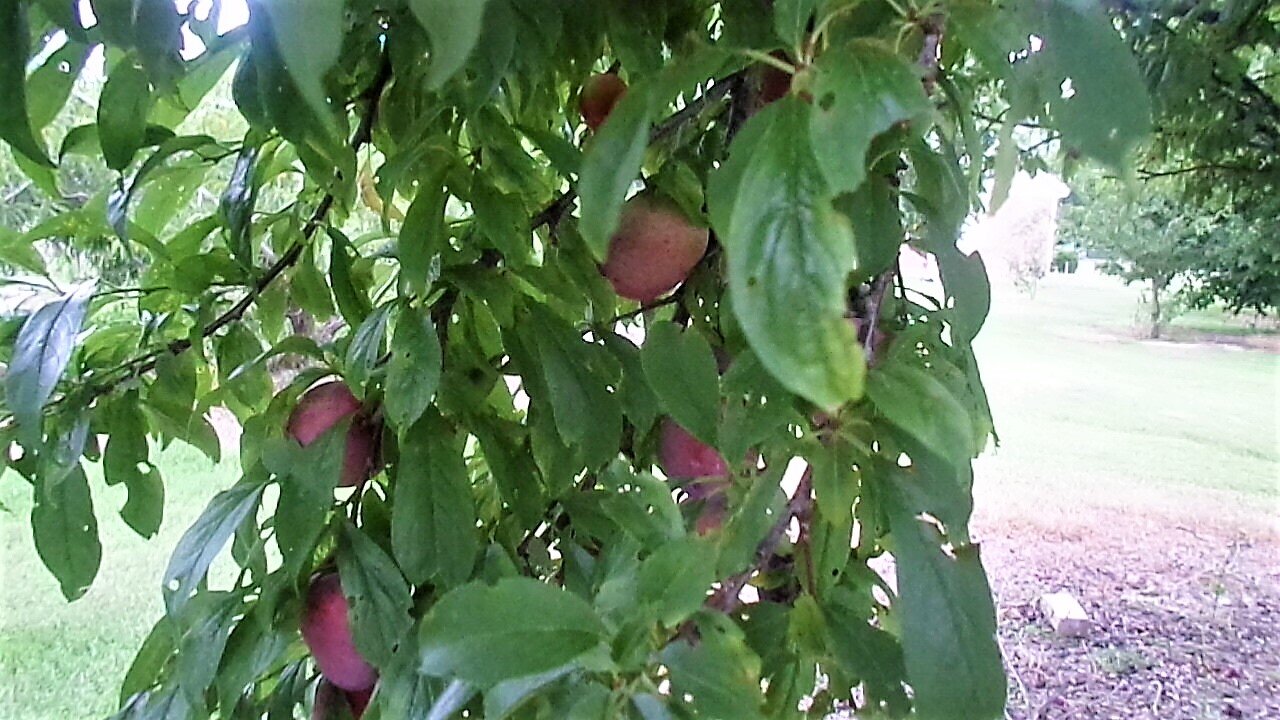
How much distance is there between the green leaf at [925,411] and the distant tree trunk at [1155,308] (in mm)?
1567

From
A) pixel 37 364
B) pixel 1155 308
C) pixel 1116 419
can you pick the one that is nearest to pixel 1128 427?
pixel 1116 419

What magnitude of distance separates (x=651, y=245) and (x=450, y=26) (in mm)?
251

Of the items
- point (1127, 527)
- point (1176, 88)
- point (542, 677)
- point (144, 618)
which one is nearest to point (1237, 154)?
point (1176, 88)

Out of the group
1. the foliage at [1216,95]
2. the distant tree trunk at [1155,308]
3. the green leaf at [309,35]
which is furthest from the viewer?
the distant tree trunk at [1155,308]

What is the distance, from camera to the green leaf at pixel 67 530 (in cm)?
50

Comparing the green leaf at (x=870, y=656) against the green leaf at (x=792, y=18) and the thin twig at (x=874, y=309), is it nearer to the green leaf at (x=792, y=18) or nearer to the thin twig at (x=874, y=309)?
the thin twig at (x=874, y=309)

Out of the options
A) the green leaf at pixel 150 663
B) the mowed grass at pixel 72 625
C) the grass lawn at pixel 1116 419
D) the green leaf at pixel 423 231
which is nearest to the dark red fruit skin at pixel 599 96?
the green leaf at pixel 423 231

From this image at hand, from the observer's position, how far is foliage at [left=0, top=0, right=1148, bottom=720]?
234mm

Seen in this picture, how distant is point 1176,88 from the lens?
1.08m

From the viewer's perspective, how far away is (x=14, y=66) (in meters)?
0.29

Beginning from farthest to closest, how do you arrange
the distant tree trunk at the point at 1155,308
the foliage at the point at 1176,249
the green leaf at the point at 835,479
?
the distant tree trunk at the point at 1155,308 < the foliage at the point at 1176,249 < the green leaf at the point at 835,479

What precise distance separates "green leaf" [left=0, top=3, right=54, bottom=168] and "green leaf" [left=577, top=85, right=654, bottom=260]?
17cm

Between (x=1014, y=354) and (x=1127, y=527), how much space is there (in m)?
0.41

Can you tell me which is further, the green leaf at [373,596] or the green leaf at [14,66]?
the green leaf at [373,596]
